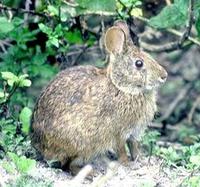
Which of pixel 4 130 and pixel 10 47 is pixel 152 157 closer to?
pixel 4 130

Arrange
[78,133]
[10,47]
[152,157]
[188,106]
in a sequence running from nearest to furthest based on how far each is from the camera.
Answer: [78,133]
[152,157]
[10,47]
[188,106]

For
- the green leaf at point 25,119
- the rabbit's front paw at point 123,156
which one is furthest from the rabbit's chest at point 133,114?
the green leaf at point 25,119

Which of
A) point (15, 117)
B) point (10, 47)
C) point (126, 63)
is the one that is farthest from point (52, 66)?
point (126, 63)

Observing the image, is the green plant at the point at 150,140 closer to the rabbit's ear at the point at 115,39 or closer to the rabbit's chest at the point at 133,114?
the rabbit's chest at the point at 133,114

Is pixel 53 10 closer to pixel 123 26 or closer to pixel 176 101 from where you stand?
pixel 123 26

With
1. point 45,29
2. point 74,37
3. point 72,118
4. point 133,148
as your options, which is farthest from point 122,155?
point 74,37

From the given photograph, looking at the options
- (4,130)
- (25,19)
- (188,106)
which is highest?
(25,19)

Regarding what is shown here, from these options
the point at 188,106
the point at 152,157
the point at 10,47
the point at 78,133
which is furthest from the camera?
the point at 188,106

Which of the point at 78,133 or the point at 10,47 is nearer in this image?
the point at 78,133
